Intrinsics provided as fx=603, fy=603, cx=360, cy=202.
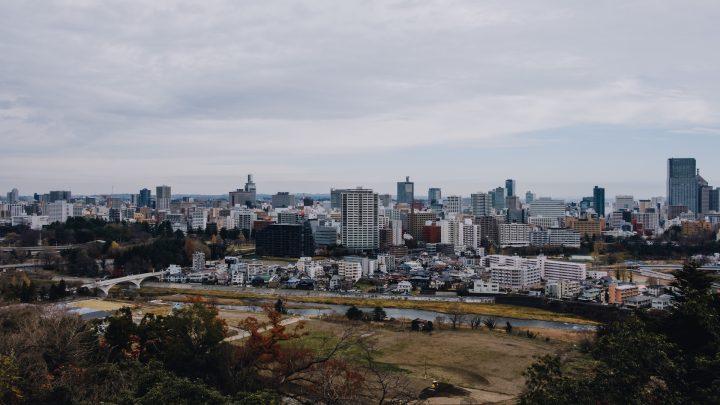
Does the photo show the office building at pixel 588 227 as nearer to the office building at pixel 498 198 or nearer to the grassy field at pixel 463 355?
the office building at pixel 498 198

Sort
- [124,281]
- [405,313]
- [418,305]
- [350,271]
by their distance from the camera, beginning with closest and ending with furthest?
1. [405,313]
2. [418,305]
3. [124,281]
4. [350,271]

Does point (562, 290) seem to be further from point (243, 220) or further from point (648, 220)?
point (648, 220)

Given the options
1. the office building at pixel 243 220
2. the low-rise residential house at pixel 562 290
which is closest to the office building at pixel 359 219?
the office building at pixel 243 220

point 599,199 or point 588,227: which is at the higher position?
point 599,199

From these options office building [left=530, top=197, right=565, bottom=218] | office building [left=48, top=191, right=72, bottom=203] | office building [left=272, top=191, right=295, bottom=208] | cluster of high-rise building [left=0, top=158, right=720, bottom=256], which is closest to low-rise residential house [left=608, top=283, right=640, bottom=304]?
cluster of high-rise building [left=0, top=158, right=720, bottom=256]

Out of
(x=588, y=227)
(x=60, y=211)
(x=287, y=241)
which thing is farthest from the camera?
(x=60, y=211)

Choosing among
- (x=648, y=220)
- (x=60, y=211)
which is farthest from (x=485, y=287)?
(x=60, y=211)

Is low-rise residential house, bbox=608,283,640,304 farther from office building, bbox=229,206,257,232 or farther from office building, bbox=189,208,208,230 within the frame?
office building, bbox=189,208,208,230
